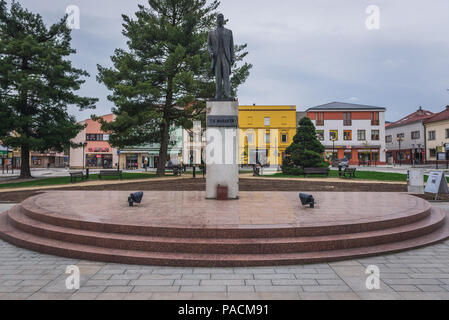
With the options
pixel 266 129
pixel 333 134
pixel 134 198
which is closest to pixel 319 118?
pixel 333 134

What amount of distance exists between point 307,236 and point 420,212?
3.37 meters

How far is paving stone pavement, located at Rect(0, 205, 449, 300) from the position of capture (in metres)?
3.65

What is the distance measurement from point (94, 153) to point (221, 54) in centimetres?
4568

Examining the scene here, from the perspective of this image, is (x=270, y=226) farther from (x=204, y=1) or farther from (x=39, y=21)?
(x=39, y=21)

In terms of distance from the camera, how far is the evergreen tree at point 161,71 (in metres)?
19.1

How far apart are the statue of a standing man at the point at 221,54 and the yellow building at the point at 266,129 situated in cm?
4159

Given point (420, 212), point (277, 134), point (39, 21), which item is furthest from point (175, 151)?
point (420, 212)

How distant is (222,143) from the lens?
349 inches

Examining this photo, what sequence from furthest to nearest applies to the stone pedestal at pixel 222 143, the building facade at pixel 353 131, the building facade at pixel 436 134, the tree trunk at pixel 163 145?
the building facade at pixel 353 131, the building facade at pixel 436 134, the tree trunk at pixel 163 145, the stone pedestal at pixel 222 143

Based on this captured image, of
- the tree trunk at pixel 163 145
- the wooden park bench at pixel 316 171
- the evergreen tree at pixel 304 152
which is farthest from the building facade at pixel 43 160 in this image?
the wooden park bench at pixel 316 171

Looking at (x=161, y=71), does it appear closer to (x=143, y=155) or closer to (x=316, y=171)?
(x=316, y=171)

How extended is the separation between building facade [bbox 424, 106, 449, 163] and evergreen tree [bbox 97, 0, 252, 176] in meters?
37.6

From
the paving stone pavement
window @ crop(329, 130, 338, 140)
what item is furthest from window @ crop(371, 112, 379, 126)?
the paving stone pavement

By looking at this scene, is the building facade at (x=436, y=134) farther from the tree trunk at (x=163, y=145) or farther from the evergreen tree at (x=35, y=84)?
the evergreen tree at (x=35, y=84)
